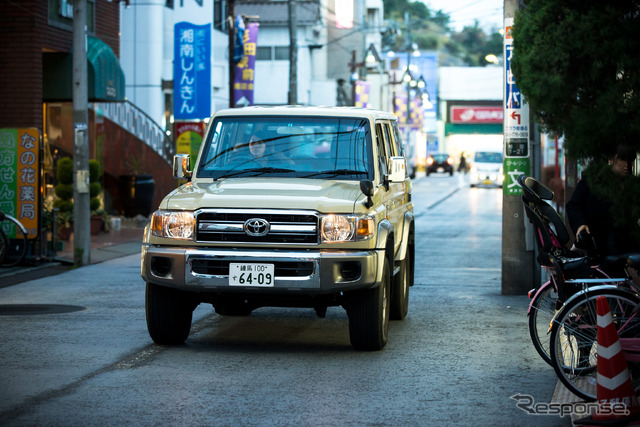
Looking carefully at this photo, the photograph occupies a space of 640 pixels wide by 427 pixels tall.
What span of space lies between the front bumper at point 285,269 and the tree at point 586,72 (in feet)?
7.26

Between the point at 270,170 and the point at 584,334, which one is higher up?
the point at 270,170

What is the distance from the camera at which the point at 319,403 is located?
7457 mm

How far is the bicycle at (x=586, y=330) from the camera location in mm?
7418

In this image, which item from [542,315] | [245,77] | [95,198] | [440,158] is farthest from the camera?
[440,158]

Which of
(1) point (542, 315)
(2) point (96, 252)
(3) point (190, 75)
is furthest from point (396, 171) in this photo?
(3) point (190, 75)

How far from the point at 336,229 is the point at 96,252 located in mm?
11729

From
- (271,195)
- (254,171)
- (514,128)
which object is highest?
(514,128)

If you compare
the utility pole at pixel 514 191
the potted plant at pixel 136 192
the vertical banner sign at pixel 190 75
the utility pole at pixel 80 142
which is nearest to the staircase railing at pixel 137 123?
the vertical banner sign at pixel 190 75

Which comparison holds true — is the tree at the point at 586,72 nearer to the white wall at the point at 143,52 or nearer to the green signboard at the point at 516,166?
the green signboard at the point at 516,166

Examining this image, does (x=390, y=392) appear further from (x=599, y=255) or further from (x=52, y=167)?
(x=52, y=167)

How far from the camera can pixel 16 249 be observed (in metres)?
17.0

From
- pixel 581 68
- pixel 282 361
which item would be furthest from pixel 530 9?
pixel 282 361

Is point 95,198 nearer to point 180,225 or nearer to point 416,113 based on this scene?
point 180,225

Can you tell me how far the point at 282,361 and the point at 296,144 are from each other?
7.66ft
